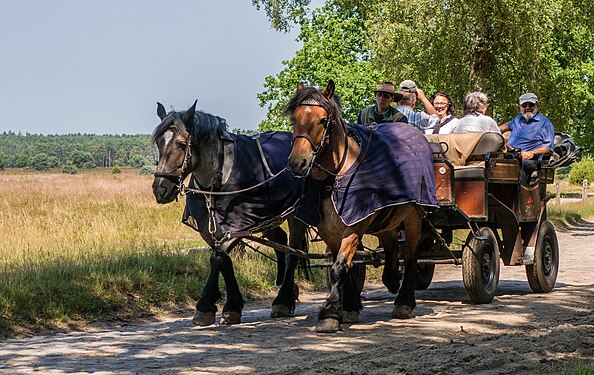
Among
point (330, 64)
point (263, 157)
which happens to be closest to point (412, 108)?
point (263, 157)

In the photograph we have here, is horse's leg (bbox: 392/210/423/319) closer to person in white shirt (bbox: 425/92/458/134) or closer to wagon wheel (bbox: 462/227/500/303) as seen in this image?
wagon wheel (bbox: 462/227/500/303)

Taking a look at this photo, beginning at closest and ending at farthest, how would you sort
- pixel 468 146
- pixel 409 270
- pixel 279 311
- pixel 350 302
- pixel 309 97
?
pixel 309 97 < pixel 350 302 < pixel 279 311 < pixel 409 270 < pixel 468 146

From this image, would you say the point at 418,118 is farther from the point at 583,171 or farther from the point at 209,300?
the point at 583,171

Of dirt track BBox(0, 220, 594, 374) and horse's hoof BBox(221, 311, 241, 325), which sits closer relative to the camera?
dirt track BBox(0, 220, 594, 374)

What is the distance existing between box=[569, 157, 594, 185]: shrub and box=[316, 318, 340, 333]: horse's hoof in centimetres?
5729

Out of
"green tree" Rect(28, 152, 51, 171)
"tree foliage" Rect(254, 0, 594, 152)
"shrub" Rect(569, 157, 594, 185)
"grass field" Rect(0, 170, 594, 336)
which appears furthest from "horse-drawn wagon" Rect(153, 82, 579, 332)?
"green tree" Rect(28, 152, 51, 171)

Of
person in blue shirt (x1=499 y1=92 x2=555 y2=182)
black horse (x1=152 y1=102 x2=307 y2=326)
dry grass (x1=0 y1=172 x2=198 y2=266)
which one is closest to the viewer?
black horse (x1=152 y1=102 x2=307 y2=326)

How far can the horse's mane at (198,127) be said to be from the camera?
8680 millimetres

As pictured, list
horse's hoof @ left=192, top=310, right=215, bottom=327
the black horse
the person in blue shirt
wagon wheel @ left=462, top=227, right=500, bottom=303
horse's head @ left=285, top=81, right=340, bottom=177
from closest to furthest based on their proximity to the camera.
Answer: horse's head @ left=285, top=81, right=340, bottom=177 → the black horse → horse's hoof @ left=192, top=310, right=215, bottom=327 → wagon wheel @ left=462, top=227, right=500, bottom=303 → the person in blue shirt

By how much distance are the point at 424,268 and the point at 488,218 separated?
1371 mm

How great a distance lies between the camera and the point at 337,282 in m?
8.33

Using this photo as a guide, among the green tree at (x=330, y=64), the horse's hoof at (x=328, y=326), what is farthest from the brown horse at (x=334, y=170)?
the green tree at (x=330, y=64)

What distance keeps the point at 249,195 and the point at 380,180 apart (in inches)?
49.3

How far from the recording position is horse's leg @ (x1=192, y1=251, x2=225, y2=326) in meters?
8.80
